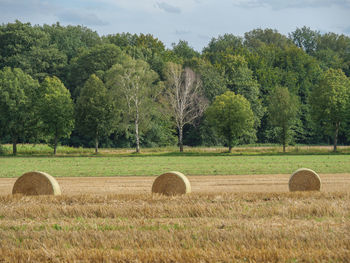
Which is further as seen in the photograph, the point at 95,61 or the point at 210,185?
the point at 95,61

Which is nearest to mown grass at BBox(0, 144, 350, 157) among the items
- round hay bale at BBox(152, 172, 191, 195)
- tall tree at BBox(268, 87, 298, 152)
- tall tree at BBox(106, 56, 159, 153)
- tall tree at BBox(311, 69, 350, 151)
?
tall tree at BBox(268, 87, 298, 152)

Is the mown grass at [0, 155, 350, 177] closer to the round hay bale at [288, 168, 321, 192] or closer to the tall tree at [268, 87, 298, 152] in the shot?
the round hay bale at [288, 168, 321, 192]

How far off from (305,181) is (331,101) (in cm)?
5290

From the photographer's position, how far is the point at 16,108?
213ft

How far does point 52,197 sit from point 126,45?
3299 inches

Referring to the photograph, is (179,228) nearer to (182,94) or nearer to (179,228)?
(179,228)

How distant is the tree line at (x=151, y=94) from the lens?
67.4m

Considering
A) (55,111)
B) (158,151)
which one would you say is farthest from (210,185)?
(55,111)

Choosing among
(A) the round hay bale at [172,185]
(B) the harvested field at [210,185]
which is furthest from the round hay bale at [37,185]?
(B) the harvested field at [210,185]

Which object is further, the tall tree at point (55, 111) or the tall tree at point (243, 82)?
the tall tree at point (243, 82)

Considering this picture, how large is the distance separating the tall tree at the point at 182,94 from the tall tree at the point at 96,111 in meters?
8.74

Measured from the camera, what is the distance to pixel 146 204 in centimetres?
1366

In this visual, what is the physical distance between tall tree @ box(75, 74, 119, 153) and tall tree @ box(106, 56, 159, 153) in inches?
74.8

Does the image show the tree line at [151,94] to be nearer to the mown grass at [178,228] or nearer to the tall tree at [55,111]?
the tall tree at [55,111]
